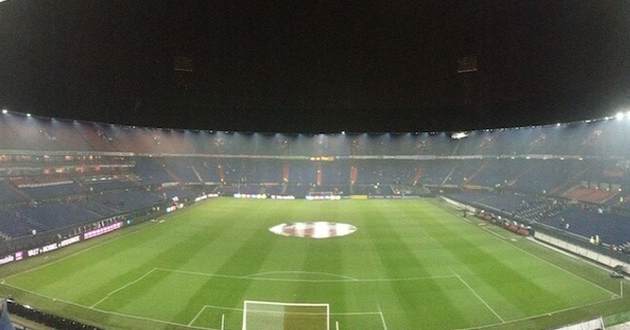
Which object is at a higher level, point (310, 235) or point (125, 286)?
point (310, 235)

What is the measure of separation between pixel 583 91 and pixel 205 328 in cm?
3410

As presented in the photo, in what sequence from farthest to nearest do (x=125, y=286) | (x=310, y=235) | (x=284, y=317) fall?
1. (x=310, y=235)
2. (x=125, y=286)
3. (x=284, y=317)

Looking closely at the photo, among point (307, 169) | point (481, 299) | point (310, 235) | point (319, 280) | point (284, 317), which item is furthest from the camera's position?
point (307, 169)

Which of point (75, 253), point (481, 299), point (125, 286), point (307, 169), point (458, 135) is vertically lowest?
point (125, 286)

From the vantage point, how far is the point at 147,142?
72.6m

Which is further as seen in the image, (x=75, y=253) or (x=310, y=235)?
Answer: (x=310, y=235)

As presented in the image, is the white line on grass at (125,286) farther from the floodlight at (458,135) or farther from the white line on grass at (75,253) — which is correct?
the floodlight at (458,135)

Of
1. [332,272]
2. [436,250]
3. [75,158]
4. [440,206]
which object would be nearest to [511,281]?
[436,250]

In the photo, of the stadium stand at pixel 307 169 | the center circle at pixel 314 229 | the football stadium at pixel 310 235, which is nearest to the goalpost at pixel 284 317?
the football stadium at pixel 310 235

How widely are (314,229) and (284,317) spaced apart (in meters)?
25.0

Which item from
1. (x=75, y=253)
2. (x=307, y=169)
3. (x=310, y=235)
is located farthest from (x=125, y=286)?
(x=307, y=169)

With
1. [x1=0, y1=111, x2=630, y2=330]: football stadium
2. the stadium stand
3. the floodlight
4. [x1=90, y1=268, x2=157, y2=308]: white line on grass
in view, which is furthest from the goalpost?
the floodlight

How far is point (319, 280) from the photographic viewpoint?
25.0m

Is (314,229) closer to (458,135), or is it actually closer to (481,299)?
(481,299)
